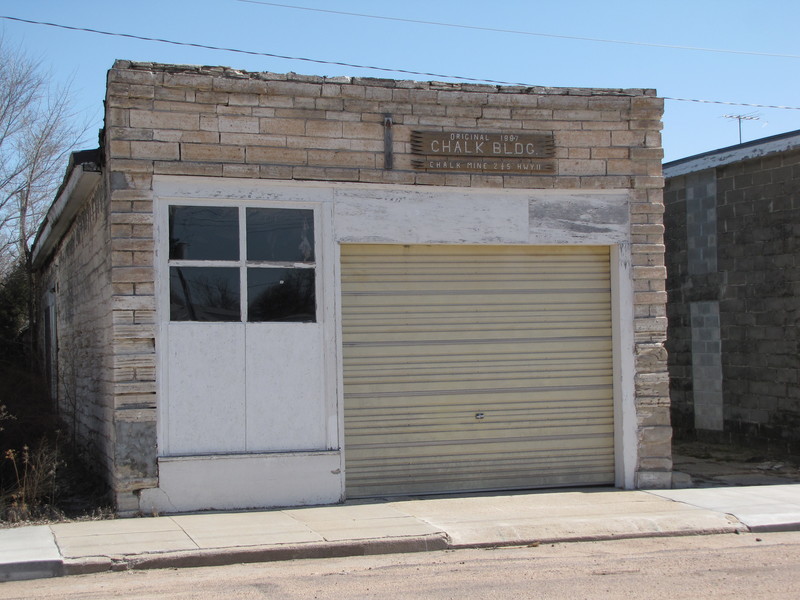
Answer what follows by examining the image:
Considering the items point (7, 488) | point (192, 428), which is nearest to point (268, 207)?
point (192, 428)

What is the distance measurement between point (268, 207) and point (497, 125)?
271cm

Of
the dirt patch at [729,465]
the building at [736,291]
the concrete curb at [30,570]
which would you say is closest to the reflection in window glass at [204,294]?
the concrete curb at [30,570]

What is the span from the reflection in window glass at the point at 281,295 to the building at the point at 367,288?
0.02 m

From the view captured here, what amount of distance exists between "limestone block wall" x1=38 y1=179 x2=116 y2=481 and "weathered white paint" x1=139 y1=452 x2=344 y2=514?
22.2 inches

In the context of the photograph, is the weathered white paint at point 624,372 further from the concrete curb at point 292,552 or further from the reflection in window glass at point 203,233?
the reflection in window glass at point 203,233

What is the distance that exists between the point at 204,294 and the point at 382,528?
2.98 m

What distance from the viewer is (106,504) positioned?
9.17 metres

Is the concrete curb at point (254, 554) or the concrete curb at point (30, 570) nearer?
the concrete curb at point (30, 570)

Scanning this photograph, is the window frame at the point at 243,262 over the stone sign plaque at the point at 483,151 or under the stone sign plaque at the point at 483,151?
under

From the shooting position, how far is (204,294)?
9.17 metres

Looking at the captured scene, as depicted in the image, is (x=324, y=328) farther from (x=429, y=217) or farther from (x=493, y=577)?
(x=493, y=577)

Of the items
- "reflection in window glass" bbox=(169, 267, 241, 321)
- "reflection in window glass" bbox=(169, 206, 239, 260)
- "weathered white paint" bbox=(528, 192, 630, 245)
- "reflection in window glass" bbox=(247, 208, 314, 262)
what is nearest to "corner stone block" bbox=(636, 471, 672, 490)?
"weathered white paint" bbox=(528, 192, 630, 245)

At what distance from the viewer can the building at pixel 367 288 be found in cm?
898

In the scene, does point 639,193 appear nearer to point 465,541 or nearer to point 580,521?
point 580,521
